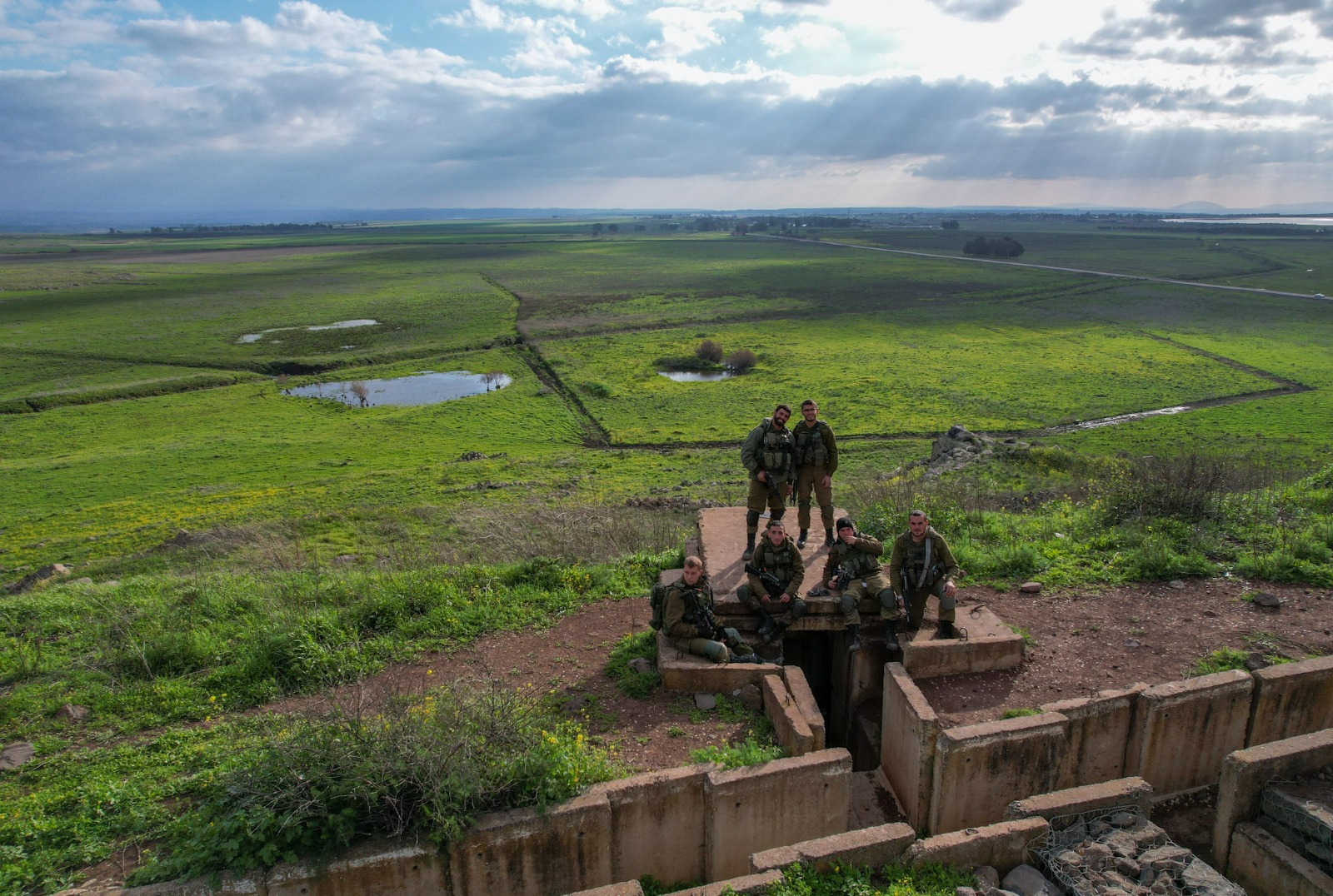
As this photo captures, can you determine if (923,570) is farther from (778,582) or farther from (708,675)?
(708,675)

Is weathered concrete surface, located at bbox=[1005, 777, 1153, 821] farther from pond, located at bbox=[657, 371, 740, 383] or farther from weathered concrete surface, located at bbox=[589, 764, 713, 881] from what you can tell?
pond, located at bbox=[657, 371, 740, 383]

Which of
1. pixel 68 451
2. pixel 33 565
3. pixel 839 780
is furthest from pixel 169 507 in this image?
pixel 839 780

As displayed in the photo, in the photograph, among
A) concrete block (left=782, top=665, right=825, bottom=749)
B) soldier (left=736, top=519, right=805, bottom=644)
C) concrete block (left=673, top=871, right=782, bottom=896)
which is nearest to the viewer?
concrete block (left=673, top=871, right=782, bottom=896)

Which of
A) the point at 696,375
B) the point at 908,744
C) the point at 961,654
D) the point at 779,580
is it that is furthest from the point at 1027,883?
the point at 696,375

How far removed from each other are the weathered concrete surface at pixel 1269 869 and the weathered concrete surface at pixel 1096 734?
1154 mm

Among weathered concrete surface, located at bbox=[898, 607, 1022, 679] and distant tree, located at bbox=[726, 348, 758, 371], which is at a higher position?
weathered concrete surface, located at bbox=[898, 607, 1022, 679]

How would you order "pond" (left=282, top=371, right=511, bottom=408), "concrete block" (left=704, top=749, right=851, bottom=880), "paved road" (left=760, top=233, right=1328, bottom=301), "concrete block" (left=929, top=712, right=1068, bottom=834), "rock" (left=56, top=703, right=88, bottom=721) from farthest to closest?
"paved road" (left=760, top=233, right=1328, bottom=301) < "pond" (left=282, top=371, right=511, bottom=408) < "rock" (left=56, top=703, right=88, bottom=721) < "concrete block" (left=929, top=712, right=1068, bottom=834) < "concrete block" (left=704, top=749, right=851, bottom=880)

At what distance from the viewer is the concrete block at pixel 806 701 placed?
7785 mm

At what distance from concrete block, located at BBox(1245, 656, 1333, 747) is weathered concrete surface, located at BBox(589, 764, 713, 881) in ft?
20.0

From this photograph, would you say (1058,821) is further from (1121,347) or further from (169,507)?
(1121,347)

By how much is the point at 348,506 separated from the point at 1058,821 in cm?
2348

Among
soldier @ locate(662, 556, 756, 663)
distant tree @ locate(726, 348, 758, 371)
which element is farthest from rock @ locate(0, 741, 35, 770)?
distant tree @ locate(726, 348, 758, 371)

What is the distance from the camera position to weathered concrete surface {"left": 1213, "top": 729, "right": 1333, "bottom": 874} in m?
7.20

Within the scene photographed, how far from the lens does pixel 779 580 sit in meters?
9.99
